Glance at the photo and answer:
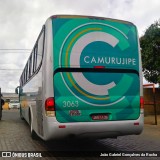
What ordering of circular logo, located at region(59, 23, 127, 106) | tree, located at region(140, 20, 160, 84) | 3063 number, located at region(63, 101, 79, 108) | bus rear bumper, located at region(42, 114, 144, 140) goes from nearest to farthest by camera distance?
bus rear bumper, located at region(42, 114, 144, 140) < 3063 number, located at region(63, 101, 79, 108) < circular logo, located at region(59, 23, 127, 106) < tree, located at region(140, 20, 160, 84)

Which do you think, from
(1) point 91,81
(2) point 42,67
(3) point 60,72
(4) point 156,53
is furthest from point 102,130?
(4) point 156,53

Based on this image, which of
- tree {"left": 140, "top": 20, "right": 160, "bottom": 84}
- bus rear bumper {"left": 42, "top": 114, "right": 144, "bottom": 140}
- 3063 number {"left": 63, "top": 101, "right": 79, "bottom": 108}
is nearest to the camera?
bus rear bumper {"left": 42, "top": 114, "right": 144, "bottom": 140}

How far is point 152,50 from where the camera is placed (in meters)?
21.6

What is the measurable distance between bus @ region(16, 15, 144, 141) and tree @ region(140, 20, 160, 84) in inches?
560

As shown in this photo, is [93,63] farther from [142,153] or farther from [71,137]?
[142,153]

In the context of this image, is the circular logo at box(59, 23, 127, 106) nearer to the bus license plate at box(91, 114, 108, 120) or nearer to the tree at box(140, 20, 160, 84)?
the bus license plate at box(91, 114, 108, 120)

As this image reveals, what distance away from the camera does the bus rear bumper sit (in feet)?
22.6

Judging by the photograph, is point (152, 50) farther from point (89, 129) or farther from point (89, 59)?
point (89, 129)

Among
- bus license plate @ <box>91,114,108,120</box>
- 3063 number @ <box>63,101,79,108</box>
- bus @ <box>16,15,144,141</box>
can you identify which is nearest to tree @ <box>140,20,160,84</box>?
bus @ <box>16,15,144,141</box>

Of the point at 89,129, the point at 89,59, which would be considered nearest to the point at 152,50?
the point at 89,59

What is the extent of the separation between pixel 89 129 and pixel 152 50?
15749 millimetres

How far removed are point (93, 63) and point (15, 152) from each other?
326 cm

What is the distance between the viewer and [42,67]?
764 centimetres

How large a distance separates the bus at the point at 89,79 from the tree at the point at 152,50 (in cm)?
1423
